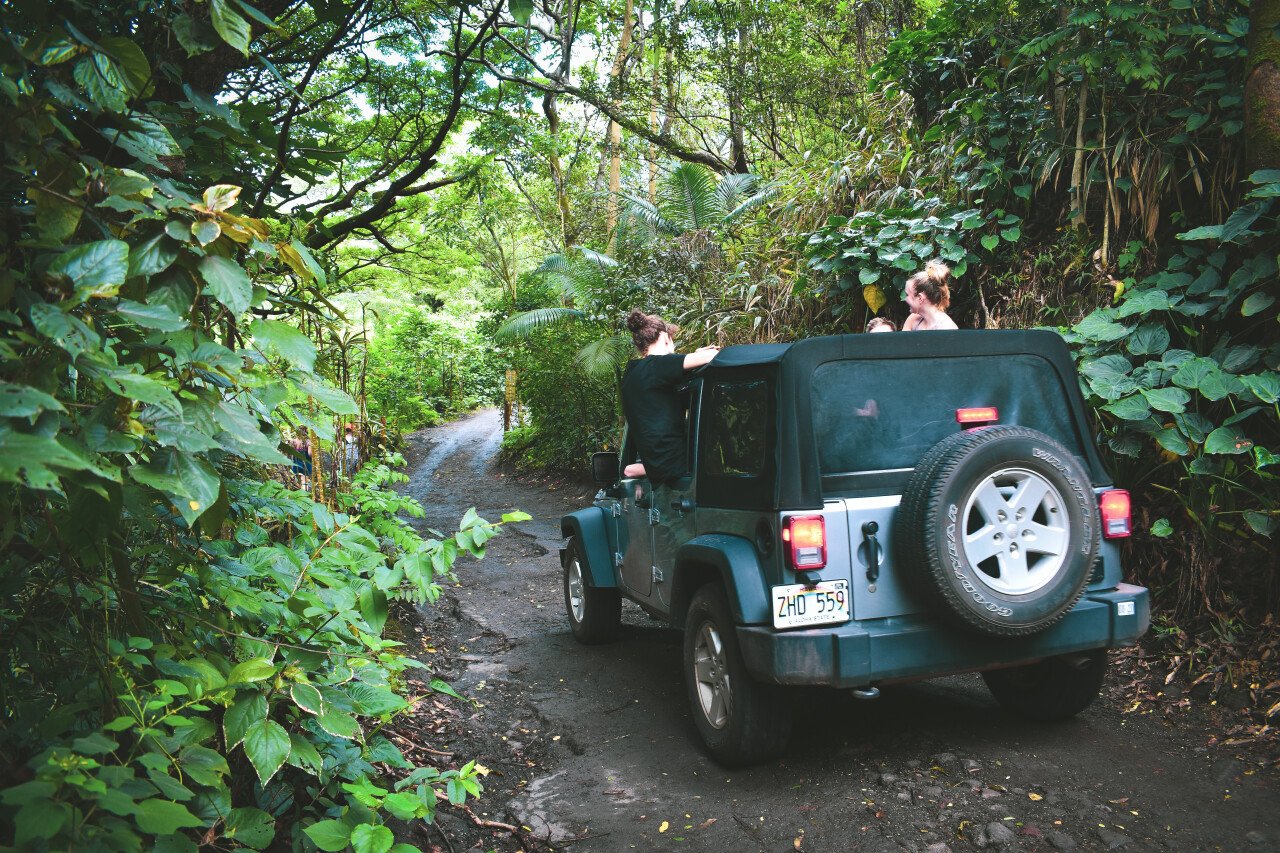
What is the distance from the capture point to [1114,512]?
393 cm

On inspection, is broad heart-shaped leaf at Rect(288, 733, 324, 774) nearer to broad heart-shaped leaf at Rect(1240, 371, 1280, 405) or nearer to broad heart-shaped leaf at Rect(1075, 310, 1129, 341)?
broad heart-shaped leaf at Rect(1240, 371, 1280, 405)

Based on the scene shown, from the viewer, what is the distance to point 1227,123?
541cm

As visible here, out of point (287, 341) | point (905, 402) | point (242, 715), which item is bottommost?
point (242, 715)

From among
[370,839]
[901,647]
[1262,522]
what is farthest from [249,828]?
[1262,522]

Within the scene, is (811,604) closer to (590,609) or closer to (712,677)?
(712,677)

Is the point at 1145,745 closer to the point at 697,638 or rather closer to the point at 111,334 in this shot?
the point at 697,638

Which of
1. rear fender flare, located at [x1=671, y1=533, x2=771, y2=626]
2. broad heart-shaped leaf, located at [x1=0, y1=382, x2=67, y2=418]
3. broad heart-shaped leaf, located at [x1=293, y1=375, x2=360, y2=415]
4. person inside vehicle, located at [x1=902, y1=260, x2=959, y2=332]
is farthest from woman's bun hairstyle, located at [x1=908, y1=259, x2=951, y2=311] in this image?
broad heart-shaped leaf, located at [x1=0, y1=382, x2=67, y2=418]

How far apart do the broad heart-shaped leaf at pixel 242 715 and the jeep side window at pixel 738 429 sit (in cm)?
226

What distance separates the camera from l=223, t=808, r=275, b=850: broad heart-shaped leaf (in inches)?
98.0

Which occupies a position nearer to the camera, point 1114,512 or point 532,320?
point 1114,512

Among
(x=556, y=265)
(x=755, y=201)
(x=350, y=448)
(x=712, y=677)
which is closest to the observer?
(x=712, y=677)

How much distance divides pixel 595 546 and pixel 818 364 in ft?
9.16

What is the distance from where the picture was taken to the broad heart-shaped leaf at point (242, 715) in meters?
2.37

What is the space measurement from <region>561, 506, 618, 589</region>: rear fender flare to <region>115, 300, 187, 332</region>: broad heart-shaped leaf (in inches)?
176
